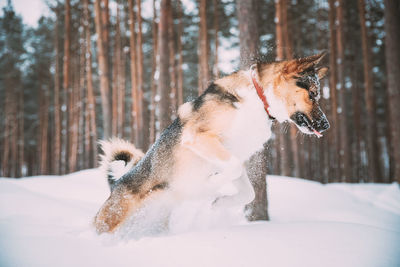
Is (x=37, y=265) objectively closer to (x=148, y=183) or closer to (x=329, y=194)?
(x=148, y=183)

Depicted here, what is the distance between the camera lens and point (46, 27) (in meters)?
16.9

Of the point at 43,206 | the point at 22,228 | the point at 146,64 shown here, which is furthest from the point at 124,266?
the point at 146,64

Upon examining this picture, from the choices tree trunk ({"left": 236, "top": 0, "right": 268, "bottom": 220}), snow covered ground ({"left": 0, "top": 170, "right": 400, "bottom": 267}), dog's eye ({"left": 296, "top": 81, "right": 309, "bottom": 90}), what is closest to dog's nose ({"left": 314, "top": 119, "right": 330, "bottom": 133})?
dog's eye ({"left": 296, "top": 81, "right": 309, "bottom": 90})

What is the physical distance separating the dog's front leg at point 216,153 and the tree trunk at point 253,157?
128cm

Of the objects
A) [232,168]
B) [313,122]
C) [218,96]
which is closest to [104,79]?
[218,96]

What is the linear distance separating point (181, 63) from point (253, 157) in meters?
11.5

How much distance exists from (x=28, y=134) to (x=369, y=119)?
26.0 metres

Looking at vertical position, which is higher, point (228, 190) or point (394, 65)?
point (394, 65)

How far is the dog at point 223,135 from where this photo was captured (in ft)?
8.33

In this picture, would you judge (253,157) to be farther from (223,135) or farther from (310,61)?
(310,61)

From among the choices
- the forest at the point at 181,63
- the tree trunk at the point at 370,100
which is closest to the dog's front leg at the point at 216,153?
the forest at the point at 181,63

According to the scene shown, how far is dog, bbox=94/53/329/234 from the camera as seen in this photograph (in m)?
2.54

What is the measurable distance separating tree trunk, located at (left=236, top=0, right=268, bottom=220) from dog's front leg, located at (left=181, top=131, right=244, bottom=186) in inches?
50.3

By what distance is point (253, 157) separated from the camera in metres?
3.91
